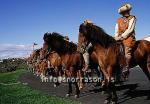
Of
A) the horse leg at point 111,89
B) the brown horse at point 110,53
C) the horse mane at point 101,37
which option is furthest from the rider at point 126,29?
the horse leg at point 111,89

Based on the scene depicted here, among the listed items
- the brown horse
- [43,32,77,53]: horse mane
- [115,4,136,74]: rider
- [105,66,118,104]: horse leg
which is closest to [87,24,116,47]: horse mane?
the brown horse

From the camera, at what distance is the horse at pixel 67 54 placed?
17.5m

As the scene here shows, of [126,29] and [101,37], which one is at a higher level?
[126,29]

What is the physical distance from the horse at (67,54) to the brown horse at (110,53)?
3863 mm

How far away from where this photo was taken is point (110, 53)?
1342 centimetres

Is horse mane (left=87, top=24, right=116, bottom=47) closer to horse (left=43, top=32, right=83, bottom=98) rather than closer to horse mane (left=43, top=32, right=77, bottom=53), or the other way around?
horse (left=43, top=32, right=83, bottom=98)

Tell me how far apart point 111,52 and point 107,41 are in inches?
17.5

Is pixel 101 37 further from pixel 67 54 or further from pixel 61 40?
pixel 61 40

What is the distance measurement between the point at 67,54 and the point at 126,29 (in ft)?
14.7

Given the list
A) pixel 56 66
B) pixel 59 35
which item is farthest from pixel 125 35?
pixel 56 66

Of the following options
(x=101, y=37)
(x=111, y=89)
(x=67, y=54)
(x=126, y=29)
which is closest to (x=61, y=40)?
(x=67, y=54)

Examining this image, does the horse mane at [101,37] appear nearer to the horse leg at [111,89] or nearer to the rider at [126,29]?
the rider at [126,29]

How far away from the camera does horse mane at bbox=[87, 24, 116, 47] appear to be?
13586 millimetres

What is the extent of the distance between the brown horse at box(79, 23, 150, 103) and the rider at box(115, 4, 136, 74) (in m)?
0.22
